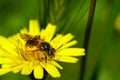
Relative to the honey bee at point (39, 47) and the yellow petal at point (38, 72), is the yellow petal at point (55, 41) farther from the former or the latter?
the yellow petal at point (38, 72)

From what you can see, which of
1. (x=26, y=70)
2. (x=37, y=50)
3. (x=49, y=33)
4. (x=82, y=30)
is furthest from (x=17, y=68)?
(x=82, y=30)

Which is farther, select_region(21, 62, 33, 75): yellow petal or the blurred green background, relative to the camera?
the blurred green background

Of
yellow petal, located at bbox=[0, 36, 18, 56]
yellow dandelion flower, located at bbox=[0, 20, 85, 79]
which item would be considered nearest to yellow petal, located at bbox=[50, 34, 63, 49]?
yellow dandelion flower, located at bbox=[0, 20, 85, 79]

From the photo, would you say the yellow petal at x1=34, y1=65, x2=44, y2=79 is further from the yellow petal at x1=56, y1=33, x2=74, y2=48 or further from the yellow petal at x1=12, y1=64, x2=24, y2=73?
the yellow petal at x1=56, y1=33, x2=74, y2=48

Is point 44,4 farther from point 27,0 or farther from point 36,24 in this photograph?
point 27,0

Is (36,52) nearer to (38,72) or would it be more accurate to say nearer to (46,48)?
(46,48)

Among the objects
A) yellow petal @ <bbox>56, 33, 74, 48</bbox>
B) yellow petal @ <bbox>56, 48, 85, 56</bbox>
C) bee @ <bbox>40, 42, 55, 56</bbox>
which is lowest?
yellow petal @ <bbox>56, 48, 85, 56</bbox>

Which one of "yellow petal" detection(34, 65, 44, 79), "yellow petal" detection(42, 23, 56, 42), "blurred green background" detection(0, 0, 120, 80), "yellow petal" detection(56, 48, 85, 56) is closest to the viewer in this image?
"yellow petal" detection(34, 65, 44, 79)
